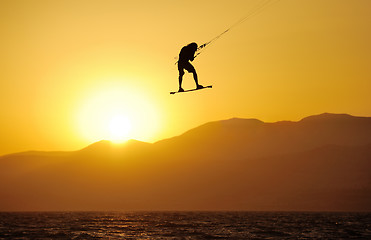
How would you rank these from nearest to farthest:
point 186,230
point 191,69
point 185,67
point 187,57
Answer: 1. point 187,57
2. point 185,67
3. point 191,69
4. point 186,230

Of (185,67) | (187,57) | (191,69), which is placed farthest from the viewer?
(191,69)

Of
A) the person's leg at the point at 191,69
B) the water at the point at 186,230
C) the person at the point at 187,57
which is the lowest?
the water at the point at 186,230

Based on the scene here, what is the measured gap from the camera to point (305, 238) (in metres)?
61.6

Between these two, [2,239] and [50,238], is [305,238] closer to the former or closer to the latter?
[50,238]

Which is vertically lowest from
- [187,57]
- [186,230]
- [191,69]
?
[186,230]

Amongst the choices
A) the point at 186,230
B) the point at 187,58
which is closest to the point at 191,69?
the point at 187,58

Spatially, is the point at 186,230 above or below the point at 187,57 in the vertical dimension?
below

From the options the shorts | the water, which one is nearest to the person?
the shorts

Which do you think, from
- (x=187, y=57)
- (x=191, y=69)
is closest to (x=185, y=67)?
(x=191, y=69)

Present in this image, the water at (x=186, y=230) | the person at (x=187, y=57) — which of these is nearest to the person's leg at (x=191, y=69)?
the person at (x=187, y=57)

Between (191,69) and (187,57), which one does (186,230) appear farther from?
(187,57)

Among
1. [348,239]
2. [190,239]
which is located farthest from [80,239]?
[348,239]

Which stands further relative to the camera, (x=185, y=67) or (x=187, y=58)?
(x=185, y=67)

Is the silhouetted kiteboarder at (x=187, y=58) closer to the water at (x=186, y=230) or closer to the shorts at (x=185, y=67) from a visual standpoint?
the shorts at (x=185, y=67)
